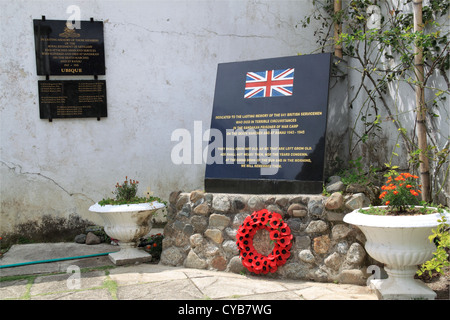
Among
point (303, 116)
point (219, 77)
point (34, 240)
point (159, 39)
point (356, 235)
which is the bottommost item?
point (34, 240)

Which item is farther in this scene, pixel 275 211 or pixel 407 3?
pixel 407 3

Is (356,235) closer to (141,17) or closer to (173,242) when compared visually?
(173,242)

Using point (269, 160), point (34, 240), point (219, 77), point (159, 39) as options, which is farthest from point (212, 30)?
point (34, 240)

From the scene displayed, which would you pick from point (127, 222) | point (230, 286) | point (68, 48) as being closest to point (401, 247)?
point (230, 286)

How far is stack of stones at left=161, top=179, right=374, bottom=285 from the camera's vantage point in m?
3.23

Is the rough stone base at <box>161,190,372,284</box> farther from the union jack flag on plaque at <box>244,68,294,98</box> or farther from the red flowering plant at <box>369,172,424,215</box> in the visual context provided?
the union jack flag on plaque at <box>244,68,294,98</box>

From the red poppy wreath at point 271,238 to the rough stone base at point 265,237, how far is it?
0.06 metres

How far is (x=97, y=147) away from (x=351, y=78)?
10.1ft

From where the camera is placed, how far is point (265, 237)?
348 cm

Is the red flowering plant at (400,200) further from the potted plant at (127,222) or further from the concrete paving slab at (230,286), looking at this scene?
the potted plant at (127,222)

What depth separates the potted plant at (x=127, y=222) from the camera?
395 centimetres

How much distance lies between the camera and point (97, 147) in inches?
205

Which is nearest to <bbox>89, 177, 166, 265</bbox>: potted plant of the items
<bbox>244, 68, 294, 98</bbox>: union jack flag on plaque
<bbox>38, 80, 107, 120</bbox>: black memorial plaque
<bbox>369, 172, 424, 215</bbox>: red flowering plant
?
<bbox>244, 68, 294, 98</bbox>: union jack flag on plaque

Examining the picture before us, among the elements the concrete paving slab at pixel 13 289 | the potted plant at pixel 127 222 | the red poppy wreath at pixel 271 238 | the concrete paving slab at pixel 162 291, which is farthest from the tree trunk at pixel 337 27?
the concrete paving slab at pixel 13 289
